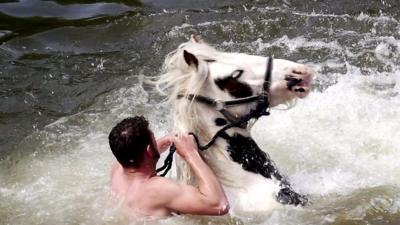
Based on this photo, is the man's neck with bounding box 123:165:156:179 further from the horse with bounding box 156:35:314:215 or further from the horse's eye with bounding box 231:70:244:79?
the horse's eye with bounding box 231:70:244:79

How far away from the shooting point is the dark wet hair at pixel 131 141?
3.94 meters

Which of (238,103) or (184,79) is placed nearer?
(184,79)

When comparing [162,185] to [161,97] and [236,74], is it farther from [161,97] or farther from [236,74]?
[161,97]

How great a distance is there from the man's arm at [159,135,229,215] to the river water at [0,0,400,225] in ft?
0.92

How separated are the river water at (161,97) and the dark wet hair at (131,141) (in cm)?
41

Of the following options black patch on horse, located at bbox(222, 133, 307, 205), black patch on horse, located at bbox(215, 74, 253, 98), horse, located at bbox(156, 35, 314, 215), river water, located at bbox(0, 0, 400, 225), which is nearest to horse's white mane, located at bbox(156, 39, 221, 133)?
horse, located at bbox(156, 35, 314, 215)

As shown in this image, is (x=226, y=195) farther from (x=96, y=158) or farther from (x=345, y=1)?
(x=345, y=1)

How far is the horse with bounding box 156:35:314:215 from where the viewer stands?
3838mm

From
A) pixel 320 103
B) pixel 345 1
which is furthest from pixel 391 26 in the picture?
pixel 320 103

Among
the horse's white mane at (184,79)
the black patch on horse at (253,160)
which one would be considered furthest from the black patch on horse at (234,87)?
the black patch on horse at (253,160)

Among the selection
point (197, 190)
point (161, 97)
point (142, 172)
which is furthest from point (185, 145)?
point (161, 97)

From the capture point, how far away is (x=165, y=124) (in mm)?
6305

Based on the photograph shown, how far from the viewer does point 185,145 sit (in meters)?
3.86

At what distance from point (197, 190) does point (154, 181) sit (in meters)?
0.28
